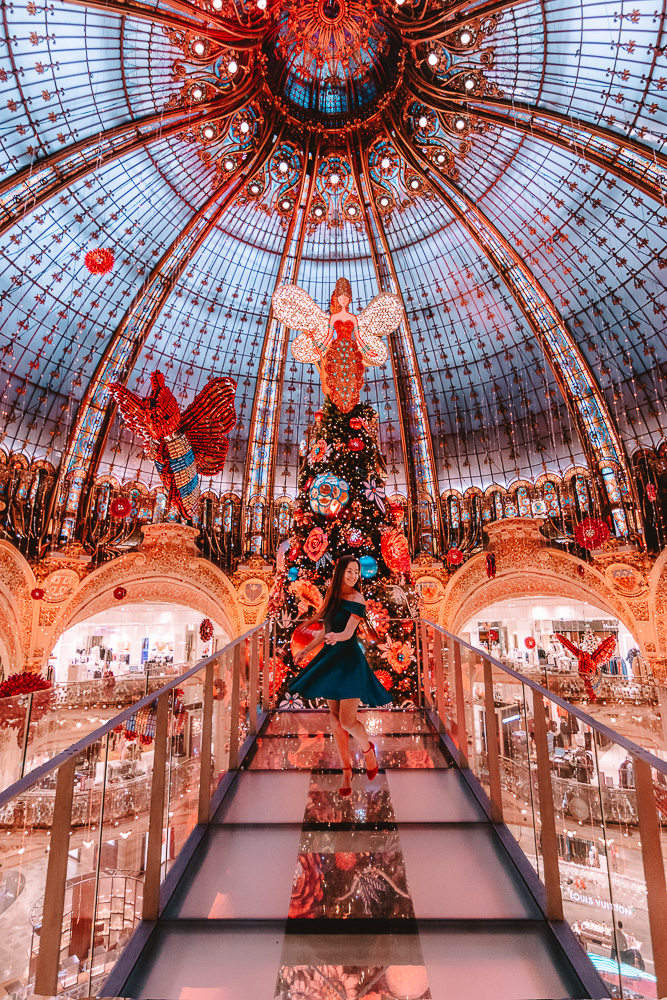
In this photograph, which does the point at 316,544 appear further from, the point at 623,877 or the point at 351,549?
the point at 623,877

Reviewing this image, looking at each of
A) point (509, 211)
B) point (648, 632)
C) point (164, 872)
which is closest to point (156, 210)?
point (509, 211)

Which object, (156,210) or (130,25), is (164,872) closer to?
(130,25)

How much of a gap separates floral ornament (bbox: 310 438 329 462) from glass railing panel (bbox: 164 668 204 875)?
5.09 metres

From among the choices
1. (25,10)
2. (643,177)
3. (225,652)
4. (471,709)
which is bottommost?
(471,709)

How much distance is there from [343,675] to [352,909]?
4.81 feet

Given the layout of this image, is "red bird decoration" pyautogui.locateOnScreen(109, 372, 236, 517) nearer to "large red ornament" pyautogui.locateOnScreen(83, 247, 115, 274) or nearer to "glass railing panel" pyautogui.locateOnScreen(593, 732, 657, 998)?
"large red ornament" pyautogui.locateOnScreen(83, 247, 115, 274)

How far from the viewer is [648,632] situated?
15008 millimetres

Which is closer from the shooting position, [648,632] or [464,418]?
[648,632]

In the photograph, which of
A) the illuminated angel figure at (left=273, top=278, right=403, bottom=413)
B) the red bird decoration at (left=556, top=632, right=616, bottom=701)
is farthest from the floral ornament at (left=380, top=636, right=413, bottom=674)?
the red bird decoration at (left=556, top=632, right=616, bottom=701)

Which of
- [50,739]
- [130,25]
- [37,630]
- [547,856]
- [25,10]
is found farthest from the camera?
[37,630]

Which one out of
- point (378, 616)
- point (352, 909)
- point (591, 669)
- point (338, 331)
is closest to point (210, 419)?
point (338, 331)

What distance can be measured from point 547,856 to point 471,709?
1719 millimetres

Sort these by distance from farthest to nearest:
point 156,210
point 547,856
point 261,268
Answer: point 261,268 < point 156,210 < point 547,856

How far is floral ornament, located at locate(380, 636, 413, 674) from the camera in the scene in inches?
290
